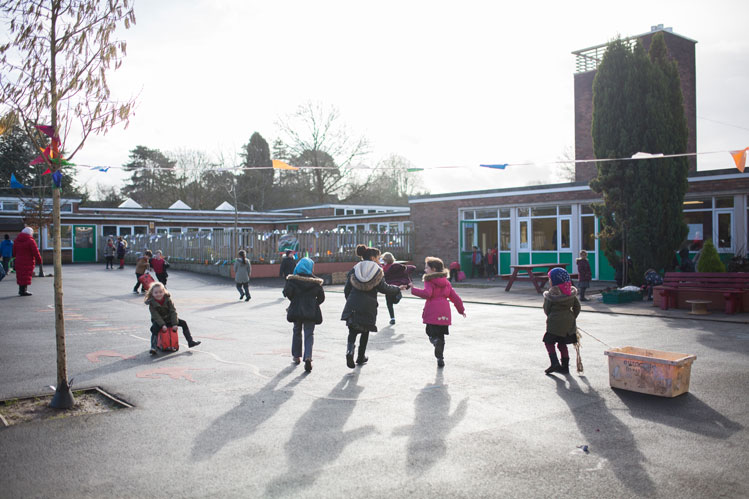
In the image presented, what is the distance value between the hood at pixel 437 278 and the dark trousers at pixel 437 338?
56cm

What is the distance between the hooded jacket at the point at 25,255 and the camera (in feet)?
52.7

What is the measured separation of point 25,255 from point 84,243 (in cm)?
2498

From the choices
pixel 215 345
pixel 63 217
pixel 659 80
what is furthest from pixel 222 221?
pixel 215 345

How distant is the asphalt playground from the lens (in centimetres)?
409

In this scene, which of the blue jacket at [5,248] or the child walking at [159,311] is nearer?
the child walking at [159,311]

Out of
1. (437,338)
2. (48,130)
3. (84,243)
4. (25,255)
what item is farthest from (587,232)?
(84,243)

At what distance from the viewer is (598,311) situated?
14.1 m

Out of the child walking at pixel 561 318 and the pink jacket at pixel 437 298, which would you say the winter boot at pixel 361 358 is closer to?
the pink jacket at pixel 437 298

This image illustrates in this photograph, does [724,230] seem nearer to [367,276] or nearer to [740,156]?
[740,156]

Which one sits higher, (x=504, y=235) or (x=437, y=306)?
(x=504, y=235)

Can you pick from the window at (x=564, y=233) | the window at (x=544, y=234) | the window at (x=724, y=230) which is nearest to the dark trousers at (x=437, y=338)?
the window at (x=724, y=230)

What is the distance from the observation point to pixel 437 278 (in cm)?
812

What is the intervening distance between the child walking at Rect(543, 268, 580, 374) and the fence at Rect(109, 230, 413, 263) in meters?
16.0

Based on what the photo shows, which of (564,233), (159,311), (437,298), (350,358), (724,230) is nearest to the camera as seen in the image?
(350,358)
